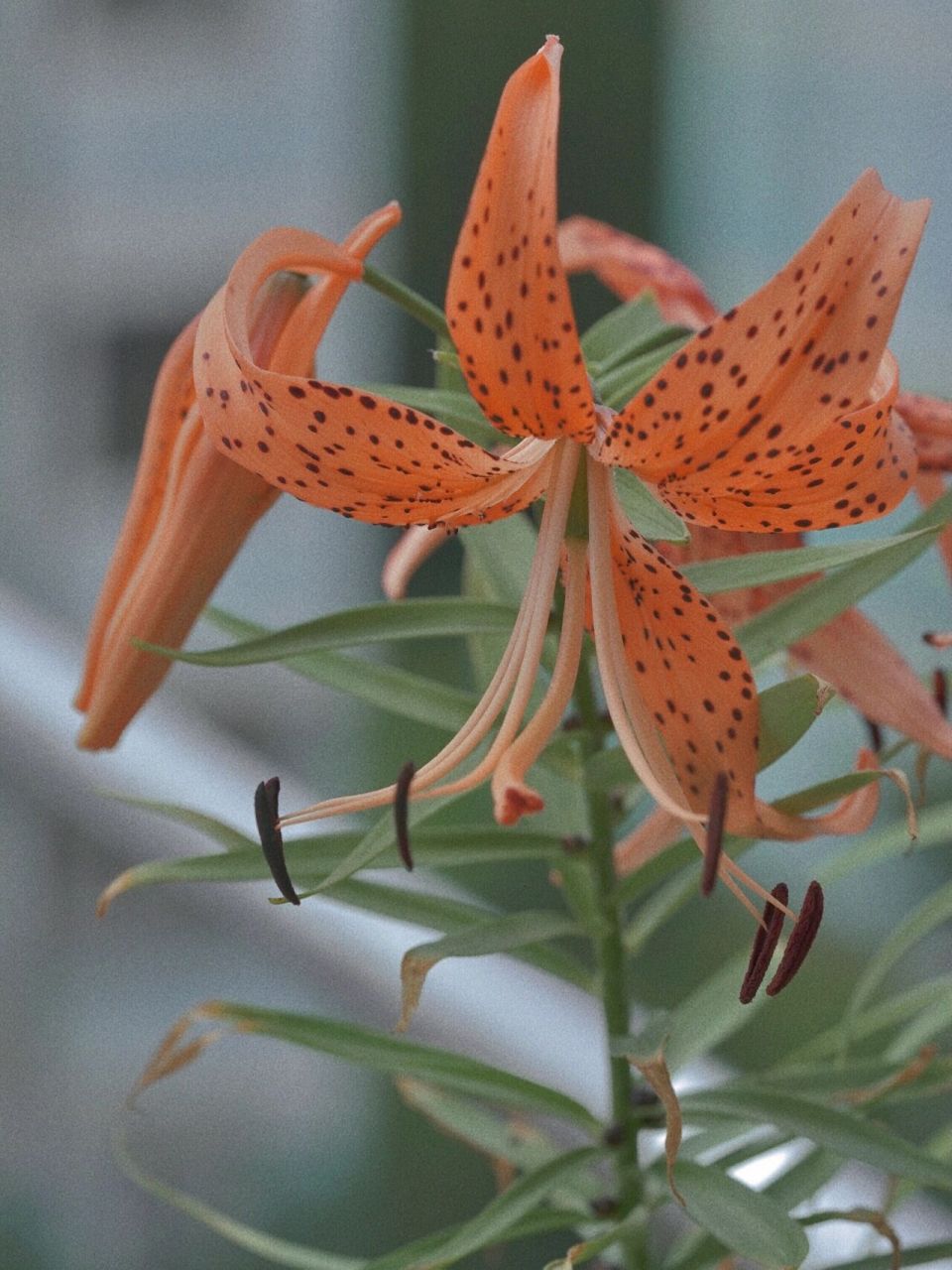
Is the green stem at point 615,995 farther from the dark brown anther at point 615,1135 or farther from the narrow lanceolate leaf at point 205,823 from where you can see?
the narrow lanceolate leaf at point 205,823

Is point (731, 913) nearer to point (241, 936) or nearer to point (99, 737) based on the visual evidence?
point (241, 936)

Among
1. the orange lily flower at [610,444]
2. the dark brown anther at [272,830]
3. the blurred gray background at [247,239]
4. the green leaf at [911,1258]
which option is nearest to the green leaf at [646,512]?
the orange lily flower at [610,444]

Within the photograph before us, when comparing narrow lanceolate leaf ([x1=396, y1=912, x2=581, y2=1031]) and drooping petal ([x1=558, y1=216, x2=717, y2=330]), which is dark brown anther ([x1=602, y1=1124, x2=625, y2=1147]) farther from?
drooping petal ([x1=558, y1=216, x2=717, y2=330])

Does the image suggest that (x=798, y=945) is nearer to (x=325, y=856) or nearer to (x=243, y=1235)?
(x=325, y=856)

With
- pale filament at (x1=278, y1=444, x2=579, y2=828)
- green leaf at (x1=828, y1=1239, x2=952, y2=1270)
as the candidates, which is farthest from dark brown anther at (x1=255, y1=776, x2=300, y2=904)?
green leaf at (x1=828, y1=1239, x2=952, y2=1270)

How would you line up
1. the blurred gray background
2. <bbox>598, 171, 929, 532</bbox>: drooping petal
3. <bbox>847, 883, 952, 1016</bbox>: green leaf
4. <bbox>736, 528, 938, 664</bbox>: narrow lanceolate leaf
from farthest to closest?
the blurred gray background → <bbox>847, 883, 952, 1016</bbox>: green leaf → <bbox>736, 528, 938, 664</bbox>: narrow lanceolate leaf → <bbox>598, 171, 929, 532</bbox>: drooping petal

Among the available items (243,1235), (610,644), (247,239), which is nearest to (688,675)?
(610,644)
